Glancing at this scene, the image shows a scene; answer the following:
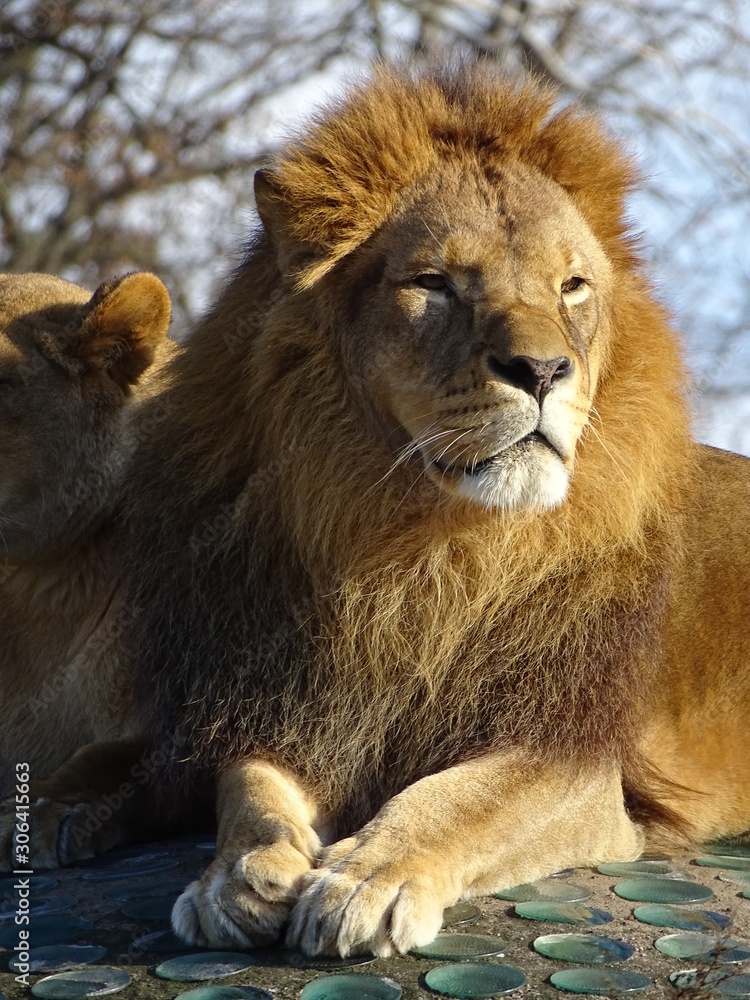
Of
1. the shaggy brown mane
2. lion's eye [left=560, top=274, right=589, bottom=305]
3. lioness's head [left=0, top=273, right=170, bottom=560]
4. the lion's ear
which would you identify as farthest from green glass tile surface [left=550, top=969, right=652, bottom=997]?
lioness's head [left=0, top=273, right=170, bottom=560]

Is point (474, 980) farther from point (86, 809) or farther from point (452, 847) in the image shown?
point (86, 809)

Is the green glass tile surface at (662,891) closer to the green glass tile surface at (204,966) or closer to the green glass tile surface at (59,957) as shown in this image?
the green glass tile surface at (204,966)

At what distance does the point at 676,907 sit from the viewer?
2768 mm

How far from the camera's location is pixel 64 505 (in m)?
3.84

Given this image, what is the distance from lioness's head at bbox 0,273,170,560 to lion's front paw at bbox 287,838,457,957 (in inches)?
67.6

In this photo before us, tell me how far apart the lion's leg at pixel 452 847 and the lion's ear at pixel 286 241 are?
46.9 inches

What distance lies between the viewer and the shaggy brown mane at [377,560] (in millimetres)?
3012

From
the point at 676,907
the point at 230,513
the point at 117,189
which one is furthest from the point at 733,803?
the point at 117,189

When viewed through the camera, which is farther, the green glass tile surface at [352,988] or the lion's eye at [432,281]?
the lion's eye at [432,281]

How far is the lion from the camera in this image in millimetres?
3760

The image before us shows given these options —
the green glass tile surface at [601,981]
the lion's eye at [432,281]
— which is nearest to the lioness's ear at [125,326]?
the lion's eye at [432,281]

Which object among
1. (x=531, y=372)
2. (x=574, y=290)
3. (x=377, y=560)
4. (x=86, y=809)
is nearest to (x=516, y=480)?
(x=531, y=372)

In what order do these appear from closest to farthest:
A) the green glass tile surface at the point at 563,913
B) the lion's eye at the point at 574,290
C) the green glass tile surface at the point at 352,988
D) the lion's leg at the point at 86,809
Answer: the green glass tile surface at the point at 352,988 < the green glass tile surface at the point at 563,913 < the lion's eye at the point at 574,290 < the lion's leg at the point at 86,809

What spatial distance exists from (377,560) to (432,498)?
0.20 meters
